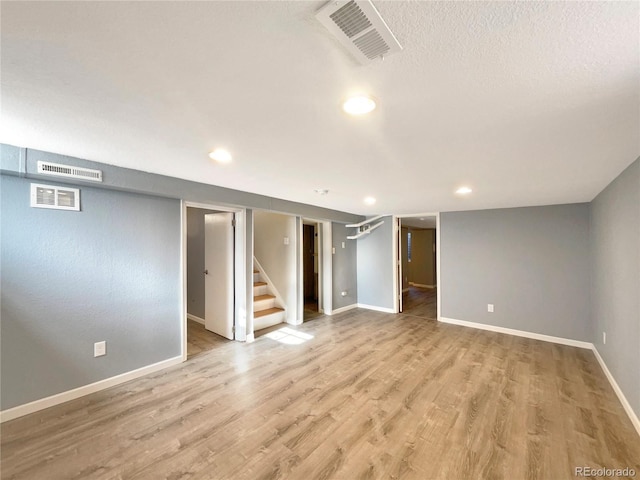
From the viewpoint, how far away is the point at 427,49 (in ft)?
3.13

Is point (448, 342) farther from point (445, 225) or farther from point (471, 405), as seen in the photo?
point (445, 225)

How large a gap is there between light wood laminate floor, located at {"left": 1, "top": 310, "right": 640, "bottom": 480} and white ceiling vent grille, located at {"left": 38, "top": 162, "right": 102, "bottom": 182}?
6.53 feet

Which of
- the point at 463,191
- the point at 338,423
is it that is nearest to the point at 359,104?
the point at 338,423

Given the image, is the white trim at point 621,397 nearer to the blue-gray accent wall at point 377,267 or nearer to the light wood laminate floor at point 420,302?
the light wood laminate floor at point 420,302

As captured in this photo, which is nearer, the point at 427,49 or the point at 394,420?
the point at 427,49

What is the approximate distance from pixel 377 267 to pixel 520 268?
8.15 ft

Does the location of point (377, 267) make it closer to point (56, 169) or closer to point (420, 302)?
point (420, 302)

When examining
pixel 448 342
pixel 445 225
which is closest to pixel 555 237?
pixel 445 225

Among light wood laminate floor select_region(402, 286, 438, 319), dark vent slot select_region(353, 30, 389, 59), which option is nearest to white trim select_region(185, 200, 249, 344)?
dark vent slot select_region(353, 30, 389, 59)

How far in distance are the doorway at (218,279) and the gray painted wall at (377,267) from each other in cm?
288

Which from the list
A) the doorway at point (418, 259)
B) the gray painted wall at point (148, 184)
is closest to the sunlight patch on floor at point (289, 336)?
the gray painted wall at point (148, 184)

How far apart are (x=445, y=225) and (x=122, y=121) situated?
486cm

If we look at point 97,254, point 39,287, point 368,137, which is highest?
point 368,137

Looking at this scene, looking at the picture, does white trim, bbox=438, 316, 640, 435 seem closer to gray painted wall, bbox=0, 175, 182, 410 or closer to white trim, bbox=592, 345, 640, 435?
white trim, bbox=592, 345, 640, 435
